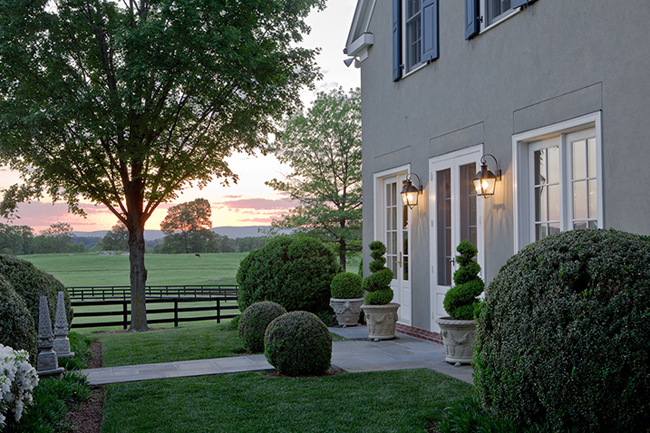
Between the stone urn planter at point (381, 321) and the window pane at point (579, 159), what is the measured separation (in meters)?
3.62

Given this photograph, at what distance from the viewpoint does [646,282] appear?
298cm

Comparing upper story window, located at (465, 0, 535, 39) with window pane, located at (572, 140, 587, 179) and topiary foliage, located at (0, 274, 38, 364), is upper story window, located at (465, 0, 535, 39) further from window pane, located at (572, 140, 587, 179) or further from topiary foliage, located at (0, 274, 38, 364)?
topiary foliage, located at (0, 274, 38, 364)

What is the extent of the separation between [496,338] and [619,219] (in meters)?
2.26

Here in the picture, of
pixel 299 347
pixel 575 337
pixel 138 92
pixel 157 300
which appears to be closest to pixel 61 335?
pixel 299 347

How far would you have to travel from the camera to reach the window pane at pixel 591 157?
211 inches

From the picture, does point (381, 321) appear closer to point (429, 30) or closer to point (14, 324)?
point (429, 30)

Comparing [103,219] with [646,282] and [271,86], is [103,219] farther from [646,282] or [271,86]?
[646,282]

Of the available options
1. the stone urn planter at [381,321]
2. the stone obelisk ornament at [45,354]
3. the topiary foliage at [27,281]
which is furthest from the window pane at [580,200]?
the topiary foliage at [27,281]

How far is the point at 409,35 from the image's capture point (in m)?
8.82

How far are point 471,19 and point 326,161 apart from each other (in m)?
15.1

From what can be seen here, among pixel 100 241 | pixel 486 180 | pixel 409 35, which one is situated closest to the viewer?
pixel 486 180

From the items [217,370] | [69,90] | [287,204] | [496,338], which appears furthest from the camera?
[287,204]

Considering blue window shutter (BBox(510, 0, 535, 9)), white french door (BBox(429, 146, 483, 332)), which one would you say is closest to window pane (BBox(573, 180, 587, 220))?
white french door (BBox(429, 146, 483, 332))

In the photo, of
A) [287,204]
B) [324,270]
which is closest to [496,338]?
[324,270]
